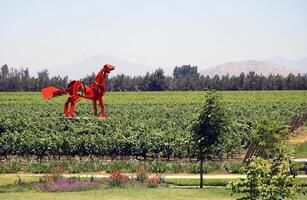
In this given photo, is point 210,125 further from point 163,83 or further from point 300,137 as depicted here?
point 163,83

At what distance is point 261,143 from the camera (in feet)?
69.1

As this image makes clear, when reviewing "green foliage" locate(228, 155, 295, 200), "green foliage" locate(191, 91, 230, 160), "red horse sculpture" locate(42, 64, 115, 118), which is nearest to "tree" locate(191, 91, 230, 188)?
"green foliage" locate(191, 91, 230, 160)

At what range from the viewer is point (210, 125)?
29.3m

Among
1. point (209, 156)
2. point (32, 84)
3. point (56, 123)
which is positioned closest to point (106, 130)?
point (56, 123)

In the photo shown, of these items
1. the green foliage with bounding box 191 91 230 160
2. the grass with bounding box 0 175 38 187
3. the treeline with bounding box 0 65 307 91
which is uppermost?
the treeline with bounding box 0 65 307 91

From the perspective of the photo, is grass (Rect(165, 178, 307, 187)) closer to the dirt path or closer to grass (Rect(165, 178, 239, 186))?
grass (Rect(165, 178, 239, 186))

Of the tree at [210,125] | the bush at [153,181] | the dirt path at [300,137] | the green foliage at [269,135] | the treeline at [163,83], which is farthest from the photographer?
the treeline at [163,83]

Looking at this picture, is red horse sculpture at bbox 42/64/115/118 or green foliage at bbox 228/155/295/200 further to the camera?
red horse sculpture at bbox 42/64/115/118

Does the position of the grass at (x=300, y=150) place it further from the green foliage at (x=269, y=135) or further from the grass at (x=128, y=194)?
the green foliage at (x=269, y=135)

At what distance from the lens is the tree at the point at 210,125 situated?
2919 centimetres

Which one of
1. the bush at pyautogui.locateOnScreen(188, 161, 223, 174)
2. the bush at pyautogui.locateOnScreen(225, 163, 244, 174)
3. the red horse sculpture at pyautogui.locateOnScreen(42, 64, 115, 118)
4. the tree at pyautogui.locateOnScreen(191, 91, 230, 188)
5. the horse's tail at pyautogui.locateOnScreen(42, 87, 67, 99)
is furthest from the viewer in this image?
the red horse sculpture at pyautogui.locateOnScreen(42, 64, 115, 118)

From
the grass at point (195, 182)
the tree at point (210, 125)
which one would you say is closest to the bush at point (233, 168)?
the grass at point (195, 182)

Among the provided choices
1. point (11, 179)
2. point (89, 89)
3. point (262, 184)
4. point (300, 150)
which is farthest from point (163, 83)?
point (262, 184)

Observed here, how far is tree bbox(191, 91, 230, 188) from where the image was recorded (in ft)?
95.8
